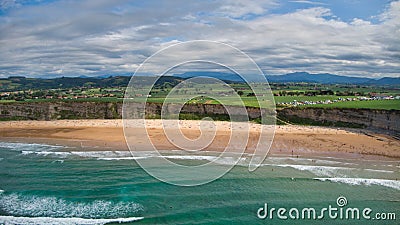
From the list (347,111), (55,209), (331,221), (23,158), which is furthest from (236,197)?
(347,111)

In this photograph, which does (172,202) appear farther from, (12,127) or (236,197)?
(12,127)

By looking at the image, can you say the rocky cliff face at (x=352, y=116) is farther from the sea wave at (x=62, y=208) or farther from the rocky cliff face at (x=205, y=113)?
the sea wave at (x=62, y=208)

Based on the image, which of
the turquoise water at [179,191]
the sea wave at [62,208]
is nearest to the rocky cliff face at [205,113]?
the turquoise water at [179,191]

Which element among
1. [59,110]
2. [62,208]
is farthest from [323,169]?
[59,110]

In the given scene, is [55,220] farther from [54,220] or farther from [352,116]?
[352,116]

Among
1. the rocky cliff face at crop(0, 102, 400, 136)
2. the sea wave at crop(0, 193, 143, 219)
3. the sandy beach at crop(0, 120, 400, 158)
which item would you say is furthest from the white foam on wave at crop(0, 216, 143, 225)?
the rocky cliff face at crop(0, 102, 400, 136)
